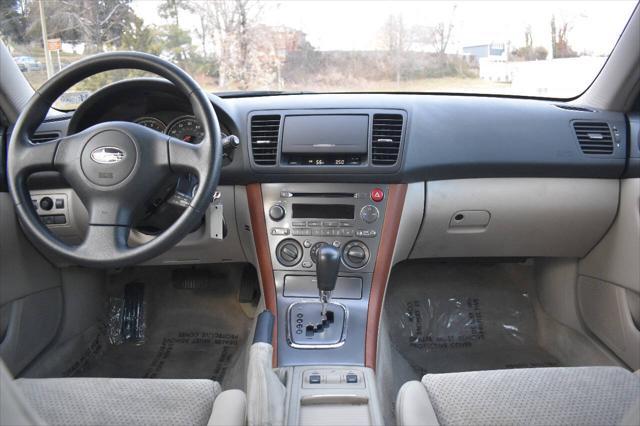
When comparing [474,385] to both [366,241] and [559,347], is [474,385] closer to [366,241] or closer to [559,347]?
[366,241]

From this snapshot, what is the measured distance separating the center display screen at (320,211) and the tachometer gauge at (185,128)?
1.63 feet

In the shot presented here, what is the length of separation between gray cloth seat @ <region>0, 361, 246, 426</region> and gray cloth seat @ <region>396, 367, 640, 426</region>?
1.65ft

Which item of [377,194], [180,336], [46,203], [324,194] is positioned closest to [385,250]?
[377,194]

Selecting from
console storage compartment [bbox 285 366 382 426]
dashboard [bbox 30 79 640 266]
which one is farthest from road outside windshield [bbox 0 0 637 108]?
console storage compartment [bbox 285 366 382 426]

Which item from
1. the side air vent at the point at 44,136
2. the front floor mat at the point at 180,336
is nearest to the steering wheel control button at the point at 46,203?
the side air vent at the point at 44,136

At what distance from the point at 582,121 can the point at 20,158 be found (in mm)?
2188

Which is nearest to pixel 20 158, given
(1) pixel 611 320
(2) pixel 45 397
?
(2) pixel 45 397

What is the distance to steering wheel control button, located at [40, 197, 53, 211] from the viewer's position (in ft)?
7.00

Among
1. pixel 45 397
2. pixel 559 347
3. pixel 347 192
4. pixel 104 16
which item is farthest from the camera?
pixel 559 347

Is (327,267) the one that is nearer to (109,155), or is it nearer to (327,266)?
(327,266)

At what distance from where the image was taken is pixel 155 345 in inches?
105

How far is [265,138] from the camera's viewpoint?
210 cm

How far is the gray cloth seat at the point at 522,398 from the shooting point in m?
1.37

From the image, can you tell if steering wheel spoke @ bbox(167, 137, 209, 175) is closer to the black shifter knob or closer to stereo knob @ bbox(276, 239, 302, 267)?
the black shifter knob
